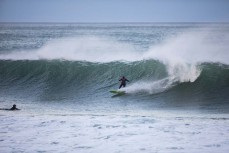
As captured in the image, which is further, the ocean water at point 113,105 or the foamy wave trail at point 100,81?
the foamy wave trail at point 100,81

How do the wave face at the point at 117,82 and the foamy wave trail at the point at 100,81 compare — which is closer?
the wave face at the point at 117,82

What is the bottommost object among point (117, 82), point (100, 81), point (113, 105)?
point (113, 105)

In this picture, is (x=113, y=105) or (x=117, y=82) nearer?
(x=113, y=105)

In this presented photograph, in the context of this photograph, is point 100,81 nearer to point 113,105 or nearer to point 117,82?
point 117,82

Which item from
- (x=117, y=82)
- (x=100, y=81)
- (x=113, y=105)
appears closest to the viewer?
(x=113, y=105)

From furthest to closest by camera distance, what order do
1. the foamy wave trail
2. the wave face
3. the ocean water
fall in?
the foamy wave trail < the wave face < the ocean water

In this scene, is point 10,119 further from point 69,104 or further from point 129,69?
point 129,69

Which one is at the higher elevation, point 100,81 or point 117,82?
point 100,81

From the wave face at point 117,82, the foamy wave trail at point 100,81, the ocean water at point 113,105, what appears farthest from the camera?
the foamy wave trail at point 100,81

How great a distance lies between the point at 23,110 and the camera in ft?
39.7

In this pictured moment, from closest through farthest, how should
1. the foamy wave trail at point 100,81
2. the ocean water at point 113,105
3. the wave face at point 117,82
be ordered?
1. the ocean water at point 113,105
2. the wave face at point 117,82
3. the foamy wave trail at point 100,81

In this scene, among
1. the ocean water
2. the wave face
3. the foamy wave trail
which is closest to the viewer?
the ocean water

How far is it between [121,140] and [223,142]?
220 centimetres

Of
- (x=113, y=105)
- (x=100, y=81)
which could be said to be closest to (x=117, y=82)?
(x=100, y=81)
